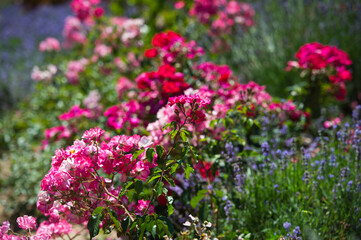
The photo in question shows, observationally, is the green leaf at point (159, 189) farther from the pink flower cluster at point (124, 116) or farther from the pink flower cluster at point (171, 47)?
the pink flower cluster at point (171, 47)

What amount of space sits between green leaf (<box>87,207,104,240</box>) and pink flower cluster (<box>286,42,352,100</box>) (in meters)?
1.96

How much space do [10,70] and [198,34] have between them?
130 inches

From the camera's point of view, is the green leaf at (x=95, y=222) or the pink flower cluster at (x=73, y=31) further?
the pink flower cluster at (x=73, y=31)

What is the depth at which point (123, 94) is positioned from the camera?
11.3 feet

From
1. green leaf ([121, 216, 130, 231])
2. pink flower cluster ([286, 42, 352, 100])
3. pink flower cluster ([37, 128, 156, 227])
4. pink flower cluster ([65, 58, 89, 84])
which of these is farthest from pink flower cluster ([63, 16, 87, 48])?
green leaf ([121, 216, 130, 231])

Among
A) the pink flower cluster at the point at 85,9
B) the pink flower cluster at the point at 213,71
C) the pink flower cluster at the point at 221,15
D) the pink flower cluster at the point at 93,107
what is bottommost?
the pink flower cluster at the point at 213,71

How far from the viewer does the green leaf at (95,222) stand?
1472mm

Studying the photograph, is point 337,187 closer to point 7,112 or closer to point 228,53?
point 228,53

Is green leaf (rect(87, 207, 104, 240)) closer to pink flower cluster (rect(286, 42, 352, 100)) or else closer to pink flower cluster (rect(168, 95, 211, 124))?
pink flower cluster (rect(168, 95, 211, 124))

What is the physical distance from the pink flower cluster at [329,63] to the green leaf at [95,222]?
1.96m

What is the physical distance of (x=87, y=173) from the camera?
1.59 m

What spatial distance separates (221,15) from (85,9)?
1615 millimetres

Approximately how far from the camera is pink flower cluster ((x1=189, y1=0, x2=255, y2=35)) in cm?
414

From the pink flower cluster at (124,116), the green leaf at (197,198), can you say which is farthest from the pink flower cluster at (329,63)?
the green leaf at (197,198)
